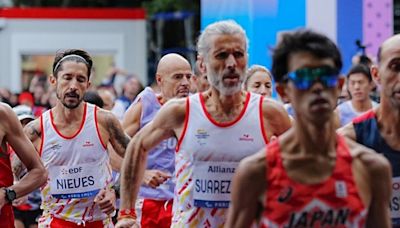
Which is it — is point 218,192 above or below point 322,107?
below

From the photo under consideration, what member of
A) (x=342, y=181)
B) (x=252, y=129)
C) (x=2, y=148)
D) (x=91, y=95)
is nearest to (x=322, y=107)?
(x=342, y=181)

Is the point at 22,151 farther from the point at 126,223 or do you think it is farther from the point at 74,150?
the point at 74,150

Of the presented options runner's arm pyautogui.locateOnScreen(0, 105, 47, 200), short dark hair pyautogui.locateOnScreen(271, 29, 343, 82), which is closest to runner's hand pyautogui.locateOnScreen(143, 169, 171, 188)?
runner's arm pyautogui.locateOnScreen(0, 105, 47, 200)

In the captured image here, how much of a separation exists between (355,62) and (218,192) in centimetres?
717

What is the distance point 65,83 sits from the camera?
29.5ft

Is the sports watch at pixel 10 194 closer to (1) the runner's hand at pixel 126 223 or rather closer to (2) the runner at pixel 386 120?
(1) the runner's hand at pixel 126 223

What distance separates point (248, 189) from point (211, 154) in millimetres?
1983

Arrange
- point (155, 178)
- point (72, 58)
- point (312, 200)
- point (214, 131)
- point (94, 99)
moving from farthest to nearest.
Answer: point (94, 99)
point (72, 58)
point (155, 178)
point (214, 131)
point (312, 200)

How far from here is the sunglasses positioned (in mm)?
4668

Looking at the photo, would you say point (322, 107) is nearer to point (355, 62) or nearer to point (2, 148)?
point (2, 148)

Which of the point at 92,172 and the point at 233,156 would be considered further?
the point at 92,172

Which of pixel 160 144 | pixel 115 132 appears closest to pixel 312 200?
pixel 115 132

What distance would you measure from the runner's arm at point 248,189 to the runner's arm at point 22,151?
2.97 metres

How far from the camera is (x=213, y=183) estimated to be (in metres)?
6.71
